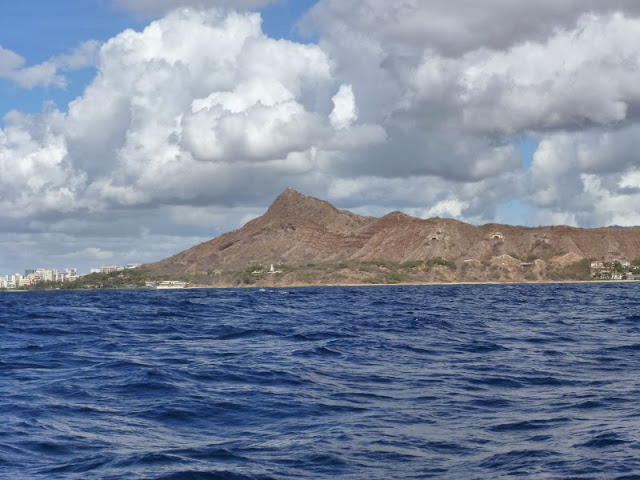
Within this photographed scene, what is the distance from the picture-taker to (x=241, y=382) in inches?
1219

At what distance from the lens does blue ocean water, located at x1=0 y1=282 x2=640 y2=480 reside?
18672 mm

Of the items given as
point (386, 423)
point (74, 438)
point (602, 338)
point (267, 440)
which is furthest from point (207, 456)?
point (602, 338)

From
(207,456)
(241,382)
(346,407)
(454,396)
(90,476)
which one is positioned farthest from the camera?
(241,382)

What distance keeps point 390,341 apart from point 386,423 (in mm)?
24282

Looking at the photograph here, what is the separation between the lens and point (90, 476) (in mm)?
17734

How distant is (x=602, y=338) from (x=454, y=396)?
25.3 metres

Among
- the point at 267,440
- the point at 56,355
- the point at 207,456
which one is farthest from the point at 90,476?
the point at 56,355

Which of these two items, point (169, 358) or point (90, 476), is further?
point (169, 358)

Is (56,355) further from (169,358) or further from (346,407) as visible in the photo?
(346,407)

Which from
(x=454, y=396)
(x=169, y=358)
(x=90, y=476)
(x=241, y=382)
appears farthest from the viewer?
(x=169, y=358)

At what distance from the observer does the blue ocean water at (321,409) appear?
18.7m

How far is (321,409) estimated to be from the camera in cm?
2559

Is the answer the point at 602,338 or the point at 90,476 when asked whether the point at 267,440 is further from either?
the point at 602,338

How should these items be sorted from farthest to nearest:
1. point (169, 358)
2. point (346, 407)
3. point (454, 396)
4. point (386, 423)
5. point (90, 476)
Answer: point (169, 358), point (454, 396), point (346, 407), point (386, 423), point (90, 476)
